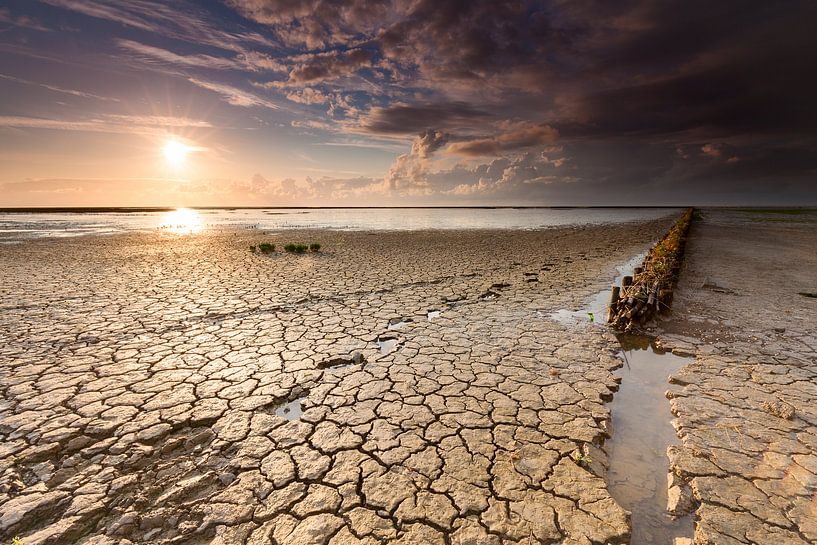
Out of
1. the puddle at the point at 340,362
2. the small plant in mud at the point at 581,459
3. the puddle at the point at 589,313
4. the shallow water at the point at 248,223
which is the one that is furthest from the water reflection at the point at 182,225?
the small plant in mud at the point at 581,459

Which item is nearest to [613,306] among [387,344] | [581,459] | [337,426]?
[387,344]

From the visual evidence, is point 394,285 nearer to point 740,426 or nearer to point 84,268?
point 740,426

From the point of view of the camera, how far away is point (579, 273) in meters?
11.2

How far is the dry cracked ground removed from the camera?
250cm

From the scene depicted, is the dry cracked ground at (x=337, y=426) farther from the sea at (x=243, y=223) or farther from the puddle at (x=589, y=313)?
the sea at (x=243, y=223)

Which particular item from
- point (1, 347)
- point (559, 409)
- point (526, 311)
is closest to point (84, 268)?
point (1, 347)

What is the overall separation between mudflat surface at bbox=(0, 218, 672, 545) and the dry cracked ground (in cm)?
2

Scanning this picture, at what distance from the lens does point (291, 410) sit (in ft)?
12.6

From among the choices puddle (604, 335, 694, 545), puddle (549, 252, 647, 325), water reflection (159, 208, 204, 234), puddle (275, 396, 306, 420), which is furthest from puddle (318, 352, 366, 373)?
water reflection (159, 208, 204, 234)

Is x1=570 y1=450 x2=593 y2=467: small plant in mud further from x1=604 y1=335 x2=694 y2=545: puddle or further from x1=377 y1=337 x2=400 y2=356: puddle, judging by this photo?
x1=377 y1=337 x2=400 y2=356: puddle

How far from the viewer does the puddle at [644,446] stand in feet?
8.20

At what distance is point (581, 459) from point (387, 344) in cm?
315

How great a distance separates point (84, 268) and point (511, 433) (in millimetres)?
14001

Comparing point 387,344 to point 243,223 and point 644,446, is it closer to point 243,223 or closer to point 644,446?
point 644,446
